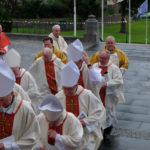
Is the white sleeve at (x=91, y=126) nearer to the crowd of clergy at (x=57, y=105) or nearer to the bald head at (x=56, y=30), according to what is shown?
the crowd of clergy at (x=57, y=105)

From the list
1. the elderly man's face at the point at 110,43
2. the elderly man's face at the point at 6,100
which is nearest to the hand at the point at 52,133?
the elderly man's face at the point at 6,100

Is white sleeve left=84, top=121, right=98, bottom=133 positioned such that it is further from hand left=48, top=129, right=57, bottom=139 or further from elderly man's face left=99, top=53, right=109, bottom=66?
elderly man's face left=99, top=53, right=109, bottom=66

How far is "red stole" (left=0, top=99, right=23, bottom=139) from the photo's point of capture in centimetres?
427

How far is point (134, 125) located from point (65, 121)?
4435 millimetres

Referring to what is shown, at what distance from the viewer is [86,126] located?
5262 millimetres

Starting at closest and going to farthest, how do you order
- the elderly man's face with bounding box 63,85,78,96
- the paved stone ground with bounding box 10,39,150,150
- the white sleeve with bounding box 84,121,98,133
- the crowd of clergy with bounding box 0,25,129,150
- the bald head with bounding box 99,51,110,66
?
the crowd of clergy with bounding box 0,25,129,150 → the elderly man's face with bounding box 63,85,78,96 → the white sleeve with bounding box 84,121,98,133 → the bald head with bounding box 99,51,110,66 → the paved stone ground with bounding box 10,39,150,150

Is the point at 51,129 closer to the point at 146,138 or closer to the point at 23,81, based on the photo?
the point at 23,81

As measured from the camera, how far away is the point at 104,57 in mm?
7488

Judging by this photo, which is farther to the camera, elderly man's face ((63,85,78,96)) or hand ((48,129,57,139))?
elderly man's face ((63,85,78,96))

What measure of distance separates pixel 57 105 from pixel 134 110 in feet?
19.4

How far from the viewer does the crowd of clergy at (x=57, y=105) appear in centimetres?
425

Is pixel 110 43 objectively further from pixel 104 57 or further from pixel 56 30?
pixel 56 30

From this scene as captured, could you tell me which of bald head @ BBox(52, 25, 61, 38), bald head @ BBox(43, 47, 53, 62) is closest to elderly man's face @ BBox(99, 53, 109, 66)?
bald head @ BBox(43, 47, 53, 62)

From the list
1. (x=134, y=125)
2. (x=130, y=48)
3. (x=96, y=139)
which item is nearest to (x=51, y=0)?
(x=130, y=48)
